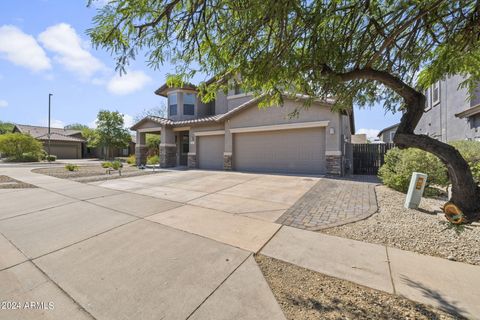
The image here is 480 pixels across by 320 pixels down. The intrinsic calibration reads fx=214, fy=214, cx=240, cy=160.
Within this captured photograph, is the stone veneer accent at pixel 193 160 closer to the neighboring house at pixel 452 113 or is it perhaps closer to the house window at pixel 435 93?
the neighboring house at pixel 452 113

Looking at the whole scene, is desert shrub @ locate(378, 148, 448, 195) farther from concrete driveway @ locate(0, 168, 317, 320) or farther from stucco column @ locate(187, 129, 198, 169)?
stucco column @ locate(187, 129, 198, 169)

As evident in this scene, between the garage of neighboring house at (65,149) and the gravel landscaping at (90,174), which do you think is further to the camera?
the garage of neighboring house at (65,149)

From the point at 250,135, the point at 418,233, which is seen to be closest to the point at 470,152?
the point at 418,233

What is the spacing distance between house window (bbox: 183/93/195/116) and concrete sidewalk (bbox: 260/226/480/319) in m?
15.4

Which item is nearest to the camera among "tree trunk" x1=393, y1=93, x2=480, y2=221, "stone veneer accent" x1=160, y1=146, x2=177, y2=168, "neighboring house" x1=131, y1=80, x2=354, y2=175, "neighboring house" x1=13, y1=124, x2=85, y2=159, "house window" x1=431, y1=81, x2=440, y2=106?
"tree trunk" x1=393, y1=93, x2=480, y2=221

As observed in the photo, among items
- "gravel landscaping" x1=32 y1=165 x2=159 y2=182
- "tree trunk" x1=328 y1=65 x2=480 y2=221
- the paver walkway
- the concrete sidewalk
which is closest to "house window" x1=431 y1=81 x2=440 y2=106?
the paver walkway

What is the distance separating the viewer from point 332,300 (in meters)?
2.32

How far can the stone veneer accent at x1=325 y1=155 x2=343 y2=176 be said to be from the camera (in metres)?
10.4

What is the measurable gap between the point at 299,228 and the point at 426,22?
13.0ft

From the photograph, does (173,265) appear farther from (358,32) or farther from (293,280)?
(358,32)

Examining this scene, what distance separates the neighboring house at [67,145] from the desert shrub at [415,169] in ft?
128

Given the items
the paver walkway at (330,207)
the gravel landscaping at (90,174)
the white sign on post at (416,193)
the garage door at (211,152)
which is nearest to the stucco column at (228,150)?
the garage door at (211,152)

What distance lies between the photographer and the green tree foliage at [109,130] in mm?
29688

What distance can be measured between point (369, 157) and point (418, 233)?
1004 cm
